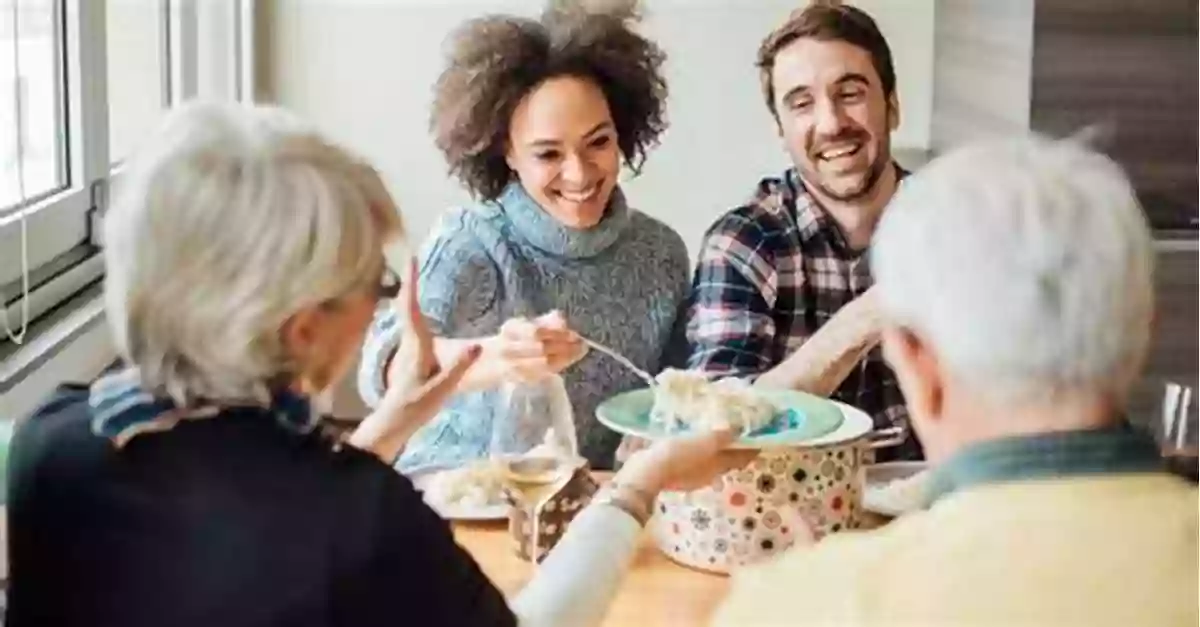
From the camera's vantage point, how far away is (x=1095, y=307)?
0.67 metres

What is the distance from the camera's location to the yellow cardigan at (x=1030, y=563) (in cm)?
64

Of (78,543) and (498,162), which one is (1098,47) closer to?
(498,162)

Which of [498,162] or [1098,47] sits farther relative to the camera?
[1098,47]

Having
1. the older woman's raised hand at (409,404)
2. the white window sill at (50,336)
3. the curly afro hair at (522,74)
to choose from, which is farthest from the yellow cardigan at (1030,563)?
the curly afro hair at (522,74)

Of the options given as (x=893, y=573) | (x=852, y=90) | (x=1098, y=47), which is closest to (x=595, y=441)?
(x=852, y=90)

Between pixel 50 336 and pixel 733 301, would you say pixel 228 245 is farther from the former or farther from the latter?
pixel 733 301

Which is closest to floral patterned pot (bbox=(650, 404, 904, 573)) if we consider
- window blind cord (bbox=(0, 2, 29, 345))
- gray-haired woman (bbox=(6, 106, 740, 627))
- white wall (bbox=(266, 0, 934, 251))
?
gray-haired woman (bbox=(6, 106, 740, 627))

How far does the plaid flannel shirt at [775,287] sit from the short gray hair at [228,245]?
0.73 meters

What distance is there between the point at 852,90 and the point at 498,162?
341 mm

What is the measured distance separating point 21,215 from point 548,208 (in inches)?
18.9

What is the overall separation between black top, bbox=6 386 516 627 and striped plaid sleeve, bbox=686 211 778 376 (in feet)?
2.33

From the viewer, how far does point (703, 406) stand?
107 cm

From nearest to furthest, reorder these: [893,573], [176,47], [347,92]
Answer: [893,573]
[176,47]
[347,92]

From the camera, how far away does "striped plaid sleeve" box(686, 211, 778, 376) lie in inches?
58.0
